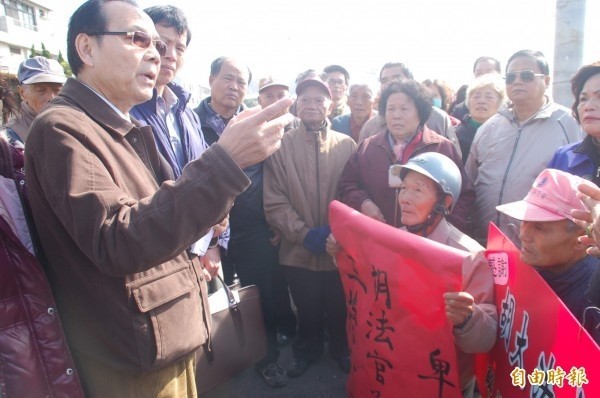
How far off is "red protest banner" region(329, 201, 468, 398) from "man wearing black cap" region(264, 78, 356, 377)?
85cm

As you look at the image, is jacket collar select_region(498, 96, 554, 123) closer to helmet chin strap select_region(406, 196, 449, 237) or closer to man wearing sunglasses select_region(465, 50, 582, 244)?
man wearing sunglasses select_region(465, 50, 582, 244)

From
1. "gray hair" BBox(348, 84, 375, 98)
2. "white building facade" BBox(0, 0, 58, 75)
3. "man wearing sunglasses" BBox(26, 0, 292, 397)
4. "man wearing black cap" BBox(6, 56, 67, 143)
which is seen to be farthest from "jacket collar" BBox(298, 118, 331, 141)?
"white building facade" BBox(0, 0, 58, 75)

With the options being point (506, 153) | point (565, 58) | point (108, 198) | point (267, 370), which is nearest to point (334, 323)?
point (267, 370)

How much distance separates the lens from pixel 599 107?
7.40 feet

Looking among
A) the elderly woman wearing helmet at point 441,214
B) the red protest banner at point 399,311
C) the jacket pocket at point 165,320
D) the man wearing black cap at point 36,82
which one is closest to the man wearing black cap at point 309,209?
the elderly woman wearing helmet at point 441,214

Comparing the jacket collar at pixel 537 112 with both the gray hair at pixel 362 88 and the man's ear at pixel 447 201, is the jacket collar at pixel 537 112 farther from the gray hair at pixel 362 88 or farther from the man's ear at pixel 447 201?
the gray hair at pixel 362 88

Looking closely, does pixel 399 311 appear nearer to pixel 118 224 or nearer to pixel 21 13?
pixel 118 224

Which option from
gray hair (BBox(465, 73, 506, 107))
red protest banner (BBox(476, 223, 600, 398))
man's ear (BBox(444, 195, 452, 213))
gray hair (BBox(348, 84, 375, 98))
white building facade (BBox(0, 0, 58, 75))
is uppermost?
white building facade (BBox(0, 0, 58, 75))

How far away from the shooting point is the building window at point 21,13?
103 feet

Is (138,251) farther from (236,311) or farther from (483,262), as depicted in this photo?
(483,262)

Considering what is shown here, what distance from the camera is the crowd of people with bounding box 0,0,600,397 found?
1138 mm

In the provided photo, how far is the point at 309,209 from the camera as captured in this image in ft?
10.3

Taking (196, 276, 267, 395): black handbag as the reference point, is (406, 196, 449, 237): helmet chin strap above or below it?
above

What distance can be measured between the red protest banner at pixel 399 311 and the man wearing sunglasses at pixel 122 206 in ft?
3.00
